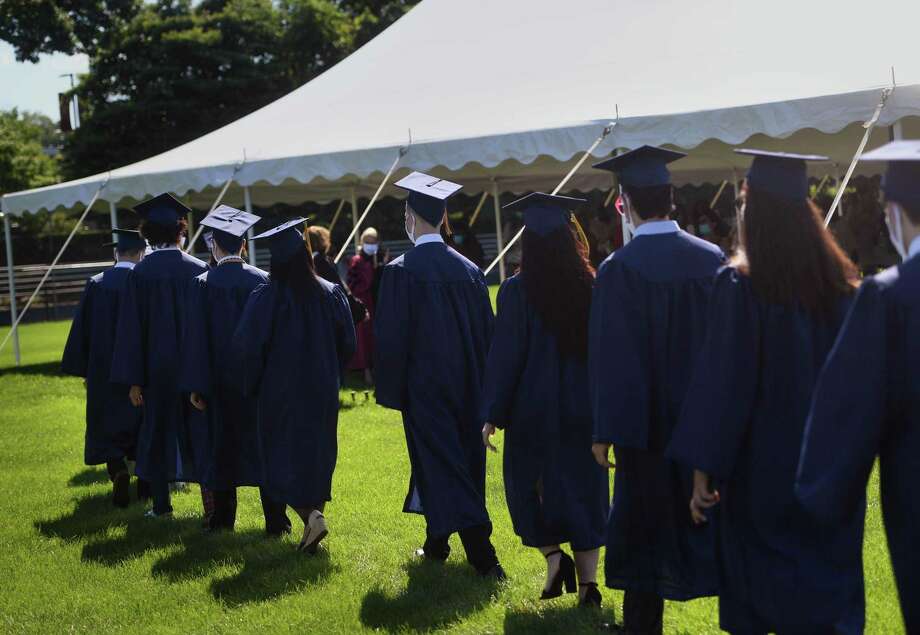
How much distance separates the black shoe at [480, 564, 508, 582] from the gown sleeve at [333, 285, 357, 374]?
151 cm

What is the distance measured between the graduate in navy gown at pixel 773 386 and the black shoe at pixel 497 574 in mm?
1887

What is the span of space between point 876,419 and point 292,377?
3.63m

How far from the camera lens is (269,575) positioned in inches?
204

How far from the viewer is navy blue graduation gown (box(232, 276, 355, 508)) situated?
18.1 feet

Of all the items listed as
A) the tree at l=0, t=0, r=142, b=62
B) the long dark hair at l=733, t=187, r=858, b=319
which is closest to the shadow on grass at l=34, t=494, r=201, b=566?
the long dark hair at l=733, t=187, r=858, b=319

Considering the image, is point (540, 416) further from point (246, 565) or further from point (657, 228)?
point (246, 565)

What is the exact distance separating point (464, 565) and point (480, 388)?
0.86 meters

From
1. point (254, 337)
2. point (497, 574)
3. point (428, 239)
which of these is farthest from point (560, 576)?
point (254, 337)

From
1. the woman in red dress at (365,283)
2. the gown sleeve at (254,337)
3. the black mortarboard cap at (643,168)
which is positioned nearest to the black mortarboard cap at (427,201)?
the gown sleeve at (254,337)

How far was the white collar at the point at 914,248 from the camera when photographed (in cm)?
241

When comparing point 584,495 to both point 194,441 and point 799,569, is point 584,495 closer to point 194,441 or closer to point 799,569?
point 799,569

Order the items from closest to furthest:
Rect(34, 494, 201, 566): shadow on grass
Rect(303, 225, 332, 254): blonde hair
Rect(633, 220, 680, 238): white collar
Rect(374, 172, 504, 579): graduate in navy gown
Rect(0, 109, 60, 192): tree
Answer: Rect(633, 220, 680, 238): white collar → Rect(374, 172, 504, 579): graduate in navy gown → Rect(34, 494, 201, 566): shadow on grass → Rect(303, 225, 332, 254): blonde hair → Rect(0, 109, 60, 192): tree

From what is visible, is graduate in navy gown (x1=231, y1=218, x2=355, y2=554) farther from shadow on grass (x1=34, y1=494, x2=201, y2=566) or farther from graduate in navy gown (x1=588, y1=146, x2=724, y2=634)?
graduate in navy gown (x1=588, y1=146, x2=724, y2=634)

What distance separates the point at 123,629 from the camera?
462 centimetres
